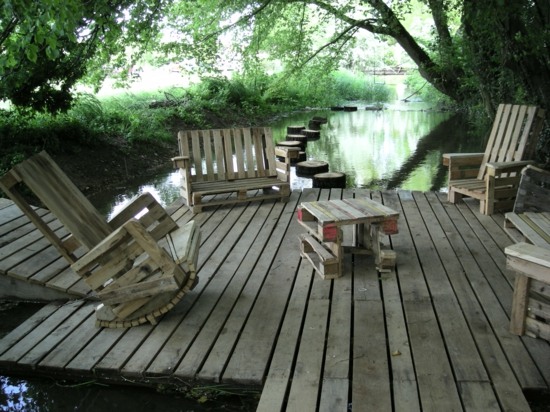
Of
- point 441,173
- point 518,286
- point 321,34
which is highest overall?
point 321,34

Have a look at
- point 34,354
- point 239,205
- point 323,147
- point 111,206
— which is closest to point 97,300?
point 34,354

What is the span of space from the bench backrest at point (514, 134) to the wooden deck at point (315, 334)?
150cm

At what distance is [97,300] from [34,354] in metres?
0.70

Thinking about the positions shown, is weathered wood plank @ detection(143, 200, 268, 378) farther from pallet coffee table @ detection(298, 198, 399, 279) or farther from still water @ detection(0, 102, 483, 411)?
pallet coffee table @ detection(298, 198, 399, 279)

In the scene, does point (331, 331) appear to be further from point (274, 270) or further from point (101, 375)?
point (101, 375)

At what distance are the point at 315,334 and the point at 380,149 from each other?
8972 mm

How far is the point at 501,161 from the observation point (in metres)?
5.60

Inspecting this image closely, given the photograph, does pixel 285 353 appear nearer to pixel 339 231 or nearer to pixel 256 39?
pixel 339 231

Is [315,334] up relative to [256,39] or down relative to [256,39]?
down

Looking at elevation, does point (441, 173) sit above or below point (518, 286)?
below

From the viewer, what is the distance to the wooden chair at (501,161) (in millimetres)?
5180

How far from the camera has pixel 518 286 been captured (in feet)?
9.31

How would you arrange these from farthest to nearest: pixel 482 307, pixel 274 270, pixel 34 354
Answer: pixel 274 270, pixel 482 307, pixel 34 354

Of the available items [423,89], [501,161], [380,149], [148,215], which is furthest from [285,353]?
[423,89]
